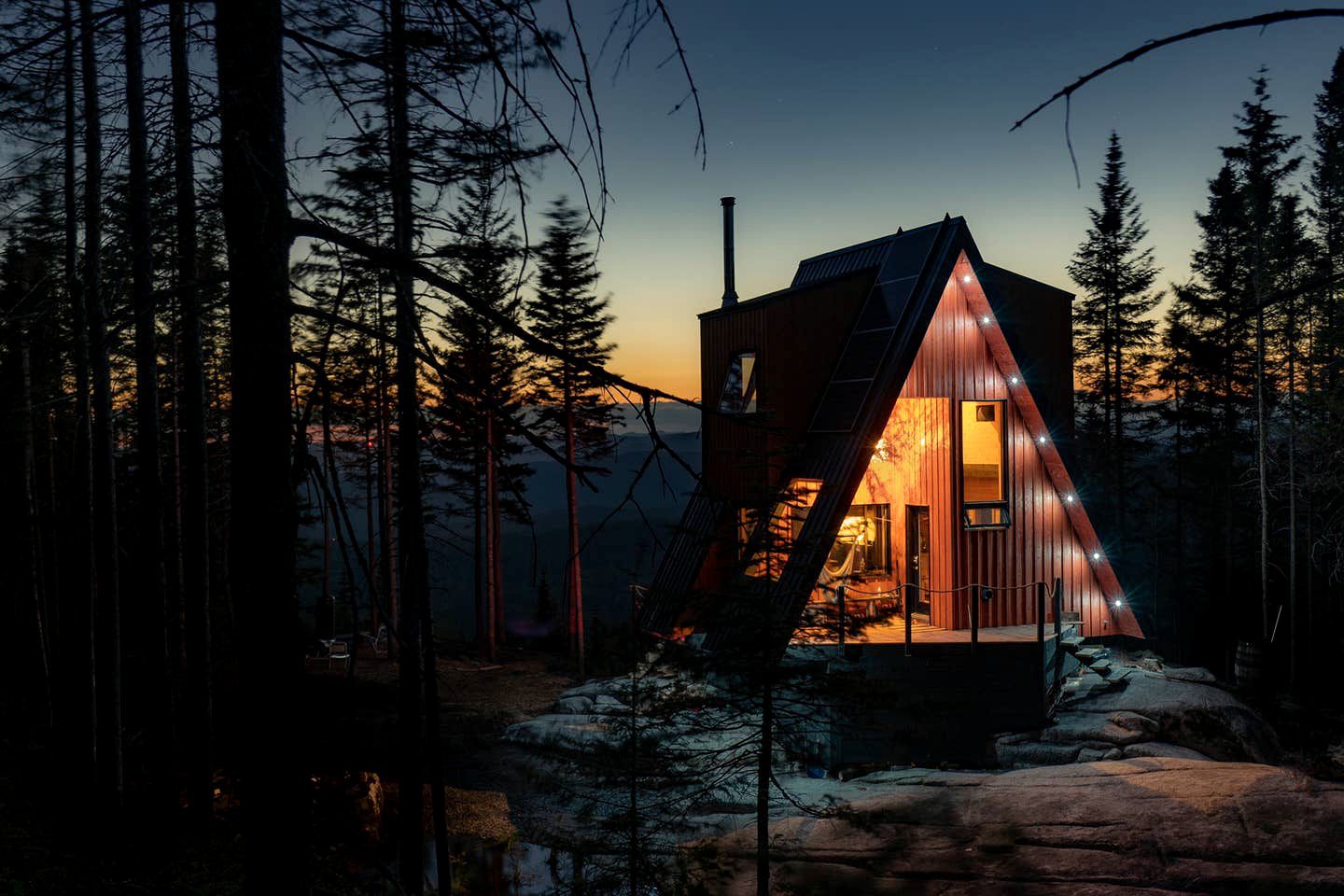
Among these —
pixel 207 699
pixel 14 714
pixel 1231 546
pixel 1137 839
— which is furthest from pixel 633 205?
pixel 1231 546

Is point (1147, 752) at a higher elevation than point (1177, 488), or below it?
below

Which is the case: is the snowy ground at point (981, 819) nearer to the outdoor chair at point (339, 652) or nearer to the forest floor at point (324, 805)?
the forest floor at point (324, 805)

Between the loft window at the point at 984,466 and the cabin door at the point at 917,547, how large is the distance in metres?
0.84

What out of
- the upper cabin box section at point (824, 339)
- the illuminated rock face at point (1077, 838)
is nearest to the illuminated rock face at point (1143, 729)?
the illuminated rock face at point (1077, 838)

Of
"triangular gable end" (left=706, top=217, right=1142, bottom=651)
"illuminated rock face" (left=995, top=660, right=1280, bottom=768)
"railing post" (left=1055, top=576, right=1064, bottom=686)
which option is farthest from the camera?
"railing post" (left=1055, top=576, right=1064, bottom=686)

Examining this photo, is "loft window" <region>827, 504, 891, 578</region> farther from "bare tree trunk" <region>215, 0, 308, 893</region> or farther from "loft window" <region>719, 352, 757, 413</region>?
"bare tree trunk" <region>215, 0, 308, 893</region>

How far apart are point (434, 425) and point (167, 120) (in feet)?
4.51

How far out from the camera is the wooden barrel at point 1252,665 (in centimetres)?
1706

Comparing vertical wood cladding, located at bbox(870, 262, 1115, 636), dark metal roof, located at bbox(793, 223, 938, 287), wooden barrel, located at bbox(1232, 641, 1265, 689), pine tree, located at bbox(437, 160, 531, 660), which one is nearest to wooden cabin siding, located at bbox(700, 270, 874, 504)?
dark metal roof, located at bbox(793, 223, 938, 287)

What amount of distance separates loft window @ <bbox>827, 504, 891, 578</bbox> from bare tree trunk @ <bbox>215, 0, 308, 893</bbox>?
12317 mm

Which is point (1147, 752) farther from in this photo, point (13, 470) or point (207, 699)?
point (13, 470)

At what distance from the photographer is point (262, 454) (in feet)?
7.93

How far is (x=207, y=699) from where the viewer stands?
9.26 meters

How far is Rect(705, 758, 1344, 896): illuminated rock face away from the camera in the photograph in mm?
7309
